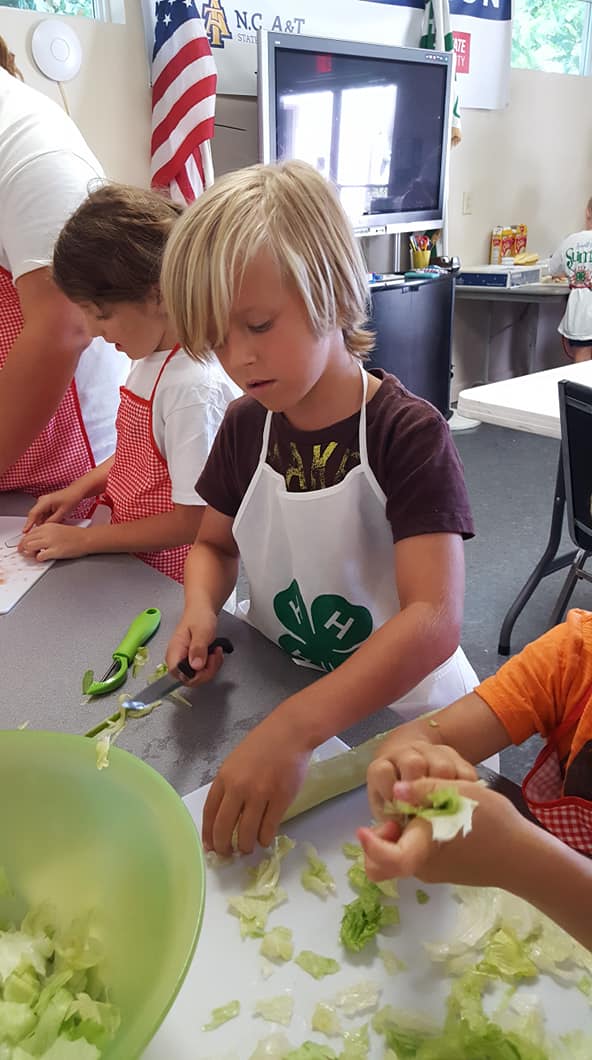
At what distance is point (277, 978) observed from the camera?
0.50m

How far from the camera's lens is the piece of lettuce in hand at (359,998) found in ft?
A: 1.58

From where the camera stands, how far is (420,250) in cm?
397

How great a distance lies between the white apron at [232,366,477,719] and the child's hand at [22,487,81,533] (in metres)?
0.40

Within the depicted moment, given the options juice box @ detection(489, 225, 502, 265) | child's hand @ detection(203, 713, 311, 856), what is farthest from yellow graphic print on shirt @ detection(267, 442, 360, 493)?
juice box @ detection(489, 225, 502, 265)

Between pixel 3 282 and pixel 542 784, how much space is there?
3.53 feet

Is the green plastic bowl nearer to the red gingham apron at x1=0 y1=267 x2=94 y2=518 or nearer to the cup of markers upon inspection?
the red gingham apron at x1=0 y1=267 x2=94 y2=518

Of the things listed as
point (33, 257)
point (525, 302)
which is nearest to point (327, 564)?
point (33, 257)

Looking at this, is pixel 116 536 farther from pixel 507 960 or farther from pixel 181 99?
pixel 181 99

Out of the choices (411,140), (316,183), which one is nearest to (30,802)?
(316,183)

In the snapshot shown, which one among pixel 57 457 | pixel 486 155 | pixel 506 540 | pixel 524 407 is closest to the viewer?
pixel 57 457

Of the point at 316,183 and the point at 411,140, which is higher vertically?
the point at 411,140

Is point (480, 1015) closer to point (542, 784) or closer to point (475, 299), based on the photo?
point (542, 784)

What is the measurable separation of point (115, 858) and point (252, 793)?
0.14 meters

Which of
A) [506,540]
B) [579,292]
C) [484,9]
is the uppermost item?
[484,9]
